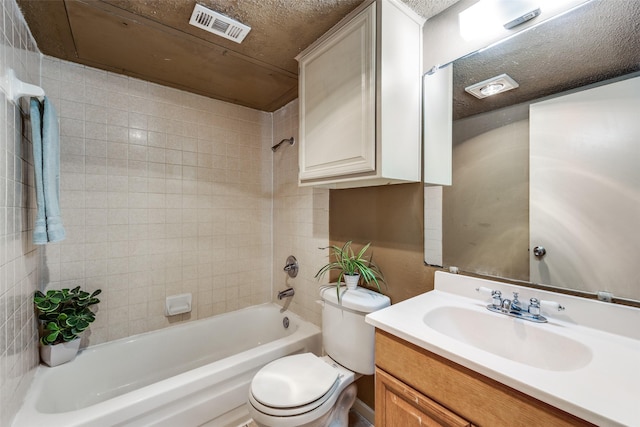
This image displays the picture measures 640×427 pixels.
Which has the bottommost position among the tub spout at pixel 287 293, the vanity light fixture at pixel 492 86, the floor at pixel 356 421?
the floor at pixel 356 421

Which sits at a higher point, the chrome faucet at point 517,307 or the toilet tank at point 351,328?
the chrome faucet at point 517,307

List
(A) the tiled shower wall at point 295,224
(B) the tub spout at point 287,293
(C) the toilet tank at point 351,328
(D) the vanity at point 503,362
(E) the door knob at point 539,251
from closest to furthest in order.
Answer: (D) the vanity at point 503,362 < (E) the door knob at point 539,251 < (C) the toilet tank at point 351,328 < (A) the tiled shower wall at point 295,224 < (B) the tub spout at point 287,293

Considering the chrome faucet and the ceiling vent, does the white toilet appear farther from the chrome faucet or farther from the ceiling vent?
the ceiling vent

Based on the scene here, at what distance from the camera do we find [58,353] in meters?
1.48

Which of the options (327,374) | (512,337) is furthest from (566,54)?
(327,374)

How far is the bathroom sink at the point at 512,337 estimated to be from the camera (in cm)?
84

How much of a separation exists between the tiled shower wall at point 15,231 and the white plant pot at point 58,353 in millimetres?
49

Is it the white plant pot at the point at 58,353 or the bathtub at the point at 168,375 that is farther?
the white plant pot at the point at 58,353

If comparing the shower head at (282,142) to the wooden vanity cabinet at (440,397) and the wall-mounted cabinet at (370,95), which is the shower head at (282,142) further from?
the wooden vanity cabinet at (440,397)

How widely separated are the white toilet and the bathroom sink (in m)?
0.36

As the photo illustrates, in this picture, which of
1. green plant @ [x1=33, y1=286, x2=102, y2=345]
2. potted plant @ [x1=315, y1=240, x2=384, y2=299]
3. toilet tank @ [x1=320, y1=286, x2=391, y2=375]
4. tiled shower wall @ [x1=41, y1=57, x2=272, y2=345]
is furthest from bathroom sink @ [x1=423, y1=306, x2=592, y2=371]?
green plant @ [x1=33, y1=286, x2=102, y2=345]

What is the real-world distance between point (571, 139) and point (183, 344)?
8.46ft

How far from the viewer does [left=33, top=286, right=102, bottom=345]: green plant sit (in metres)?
1.43

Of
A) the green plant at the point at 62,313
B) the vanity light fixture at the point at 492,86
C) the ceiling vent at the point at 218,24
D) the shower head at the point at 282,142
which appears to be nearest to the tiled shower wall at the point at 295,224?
the shower head at the point at 282,142
